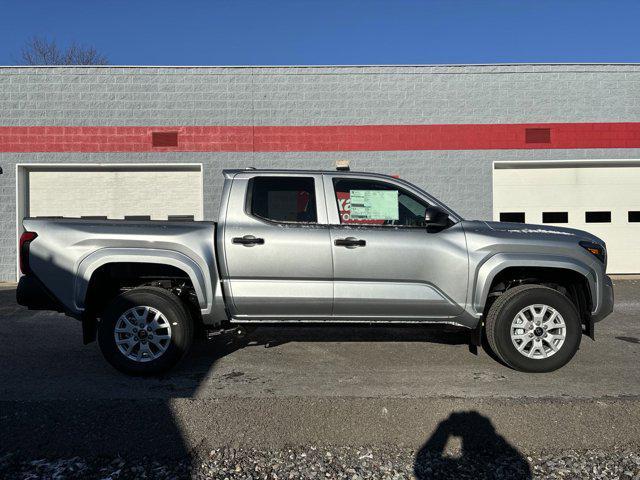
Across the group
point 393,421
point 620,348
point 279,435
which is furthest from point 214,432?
point 620,348

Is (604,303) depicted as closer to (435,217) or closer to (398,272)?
(435,217)

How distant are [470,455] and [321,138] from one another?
10.1m

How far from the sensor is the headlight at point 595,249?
5004 millimetres

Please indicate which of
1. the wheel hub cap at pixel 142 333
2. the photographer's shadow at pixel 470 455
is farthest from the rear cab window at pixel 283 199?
the photographer's shadow at pixel 470 455

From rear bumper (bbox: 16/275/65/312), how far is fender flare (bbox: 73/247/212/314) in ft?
0.85

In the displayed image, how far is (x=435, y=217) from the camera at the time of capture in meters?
4.80

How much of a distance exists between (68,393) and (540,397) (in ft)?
13.0

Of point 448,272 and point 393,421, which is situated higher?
point 448,272

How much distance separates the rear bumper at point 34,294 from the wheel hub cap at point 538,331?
4315 millimetres

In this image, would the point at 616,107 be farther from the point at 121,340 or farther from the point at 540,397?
the point at 121,340

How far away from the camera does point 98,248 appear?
485 centimetres

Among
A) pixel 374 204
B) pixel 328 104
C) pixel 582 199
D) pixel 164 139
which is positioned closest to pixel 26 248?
pixel 374 204

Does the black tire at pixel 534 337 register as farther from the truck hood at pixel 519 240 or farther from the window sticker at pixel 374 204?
the window sticker at pixel 374 204

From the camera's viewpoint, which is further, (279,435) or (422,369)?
(422,369)
